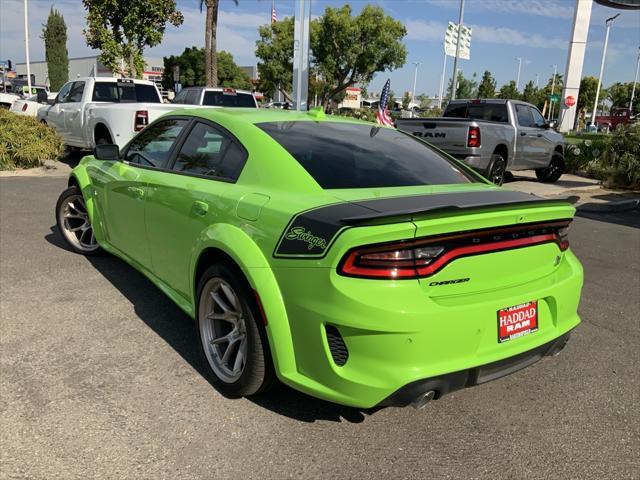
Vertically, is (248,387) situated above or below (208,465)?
above

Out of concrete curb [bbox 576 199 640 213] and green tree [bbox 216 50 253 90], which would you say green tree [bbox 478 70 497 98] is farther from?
concrete curb [bbox 576 199 640 213]

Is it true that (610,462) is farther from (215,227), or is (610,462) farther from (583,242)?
(583,242)

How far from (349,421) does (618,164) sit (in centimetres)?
1208

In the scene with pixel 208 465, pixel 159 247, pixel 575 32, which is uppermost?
pixel 575 32

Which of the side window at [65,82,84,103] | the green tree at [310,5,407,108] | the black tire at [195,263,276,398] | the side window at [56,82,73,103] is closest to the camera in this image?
the black tire at [195,263,276,398]

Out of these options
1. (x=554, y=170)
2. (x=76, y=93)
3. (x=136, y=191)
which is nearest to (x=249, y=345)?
(x=136, y=191)

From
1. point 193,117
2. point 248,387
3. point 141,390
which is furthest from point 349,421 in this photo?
point 193,117

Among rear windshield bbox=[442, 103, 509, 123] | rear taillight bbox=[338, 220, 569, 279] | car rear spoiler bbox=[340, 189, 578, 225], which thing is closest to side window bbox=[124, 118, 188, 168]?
car rear spoiler bbox=[340, 189, 578, 225]

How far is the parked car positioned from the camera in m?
12.8

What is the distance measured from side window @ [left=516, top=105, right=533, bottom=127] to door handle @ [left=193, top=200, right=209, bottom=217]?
10.5 m

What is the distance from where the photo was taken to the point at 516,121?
11719mm

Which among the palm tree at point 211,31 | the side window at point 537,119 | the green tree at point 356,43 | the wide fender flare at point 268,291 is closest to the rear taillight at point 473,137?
the side window at point 537,119

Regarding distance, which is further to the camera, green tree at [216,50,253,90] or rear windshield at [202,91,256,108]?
green tree at [216,50,253,90]

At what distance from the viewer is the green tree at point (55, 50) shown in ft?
189
